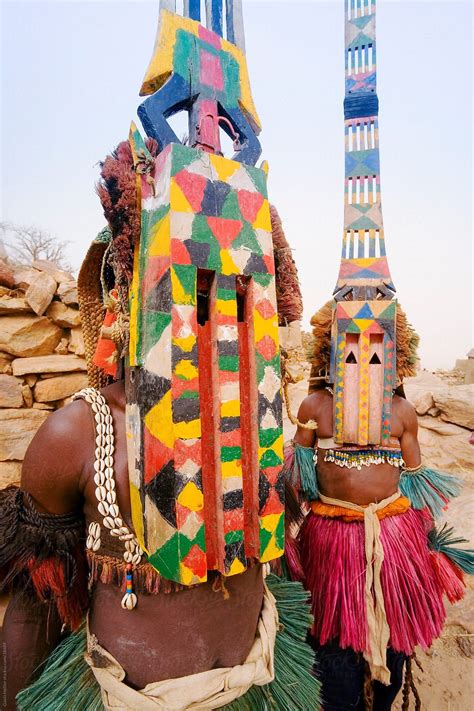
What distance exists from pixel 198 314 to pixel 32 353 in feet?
9.59

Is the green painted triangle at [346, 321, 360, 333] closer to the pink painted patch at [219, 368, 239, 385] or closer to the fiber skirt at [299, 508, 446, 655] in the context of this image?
the fiber skirt at [299, 508, 446, 655]

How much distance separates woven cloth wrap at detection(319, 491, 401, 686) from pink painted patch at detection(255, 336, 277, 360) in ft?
4.71

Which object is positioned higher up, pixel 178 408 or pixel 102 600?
pixel 178 408

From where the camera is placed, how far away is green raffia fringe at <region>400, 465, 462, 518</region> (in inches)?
89.8

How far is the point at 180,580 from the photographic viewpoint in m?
0.85

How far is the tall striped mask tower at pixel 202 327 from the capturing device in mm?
853

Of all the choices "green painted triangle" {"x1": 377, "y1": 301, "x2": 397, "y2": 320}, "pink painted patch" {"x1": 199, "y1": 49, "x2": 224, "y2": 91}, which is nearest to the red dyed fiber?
"pink painted patch" {"x1": 199, "y1": 49, "x2": 224, "y2": 91}

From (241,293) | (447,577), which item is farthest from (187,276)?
(447,577)

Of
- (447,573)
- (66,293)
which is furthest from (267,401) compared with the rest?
(66,293)

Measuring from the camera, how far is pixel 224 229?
0.91m

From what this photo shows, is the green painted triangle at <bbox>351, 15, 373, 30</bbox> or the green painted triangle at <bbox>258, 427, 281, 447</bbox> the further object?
the green painted triangle at <bbox>351, 15, 373, 30</bbox>

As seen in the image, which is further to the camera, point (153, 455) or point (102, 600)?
point (102, 600)

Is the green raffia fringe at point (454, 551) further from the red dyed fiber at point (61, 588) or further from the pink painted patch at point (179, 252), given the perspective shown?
the pink painted patch at point (179, 252)

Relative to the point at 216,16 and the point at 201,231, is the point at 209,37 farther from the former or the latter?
the point at 201,231
